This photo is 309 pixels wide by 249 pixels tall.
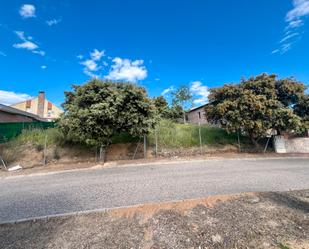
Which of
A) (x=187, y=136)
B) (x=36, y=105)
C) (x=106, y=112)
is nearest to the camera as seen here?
(x=106, y=112)

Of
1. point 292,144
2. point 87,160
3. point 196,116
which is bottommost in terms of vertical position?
point 87,160

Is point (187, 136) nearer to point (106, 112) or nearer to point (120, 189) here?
point (106, 112)

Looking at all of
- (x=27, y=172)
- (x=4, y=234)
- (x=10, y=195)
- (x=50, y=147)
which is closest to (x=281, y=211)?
(x=4, y=234)

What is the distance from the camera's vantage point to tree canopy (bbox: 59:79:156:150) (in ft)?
29.7

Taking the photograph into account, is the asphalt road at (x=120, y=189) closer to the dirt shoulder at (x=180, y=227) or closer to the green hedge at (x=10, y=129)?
the dirt shoulder at (x=180, y=227)

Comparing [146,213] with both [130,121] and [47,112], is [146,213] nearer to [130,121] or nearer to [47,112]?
[130,121]

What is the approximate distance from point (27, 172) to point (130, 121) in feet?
18.4

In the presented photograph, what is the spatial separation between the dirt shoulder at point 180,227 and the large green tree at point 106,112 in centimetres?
613

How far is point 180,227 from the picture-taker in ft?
9.88

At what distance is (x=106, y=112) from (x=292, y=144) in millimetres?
13279

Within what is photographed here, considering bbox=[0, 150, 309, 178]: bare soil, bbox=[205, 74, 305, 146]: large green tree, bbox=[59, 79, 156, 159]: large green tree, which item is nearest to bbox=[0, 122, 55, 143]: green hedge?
bbox=[0, 150, 309, 178]: bare soil

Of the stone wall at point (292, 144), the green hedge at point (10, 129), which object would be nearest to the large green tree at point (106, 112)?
the green hedge at point (10, 129)

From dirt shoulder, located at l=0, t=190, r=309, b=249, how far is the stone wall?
10.1m

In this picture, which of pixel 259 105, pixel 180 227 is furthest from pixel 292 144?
pixel 180 227
